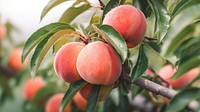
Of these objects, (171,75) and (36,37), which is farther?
(171,75)

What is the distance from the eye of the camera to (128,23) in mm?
1067

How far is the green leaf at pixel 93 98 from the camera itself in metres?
1.17

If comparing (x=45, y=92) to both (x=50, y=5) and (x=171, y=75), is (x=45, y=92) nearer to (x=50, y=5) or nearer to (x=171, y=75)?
(x=171, y=75)

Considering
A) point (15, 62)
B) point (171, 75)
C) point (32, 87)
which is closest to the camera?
point (171, 75)

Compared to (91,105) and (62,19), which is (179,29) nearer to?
(91,105)

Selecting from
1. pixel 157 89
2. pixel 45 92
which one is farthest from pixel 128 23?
pixel 45 92

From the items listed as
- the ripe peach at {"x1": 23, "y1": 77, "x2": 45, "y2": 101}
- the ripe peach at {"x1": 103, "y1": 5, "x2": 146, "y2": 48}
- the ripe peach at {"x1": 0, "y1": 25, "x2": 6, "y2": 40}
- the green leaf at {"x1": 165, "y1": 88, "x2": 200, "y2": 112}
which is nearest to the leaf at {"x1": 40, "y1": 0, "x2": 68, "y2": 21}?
the ripe peach at {"x1": 103, "y1": 5, "x2": 146, "y2": 48}

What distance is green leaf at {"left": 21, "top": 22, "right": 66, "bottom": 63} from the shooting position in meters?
1.15

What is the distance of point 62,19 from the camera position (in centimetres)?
130

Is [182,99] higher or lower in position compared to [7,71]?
higher

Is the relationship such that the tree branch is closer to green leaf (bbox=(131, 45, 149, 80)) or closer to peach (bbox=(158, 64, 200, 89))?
green leaf (bbox=(131, 45, 149, 80))

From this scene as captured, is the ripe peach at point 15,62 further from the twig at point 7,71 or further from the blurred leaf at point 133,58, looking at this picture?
the blurred leaf at point 133,58

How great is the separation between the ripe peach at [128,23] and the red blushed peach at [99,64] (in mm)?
53

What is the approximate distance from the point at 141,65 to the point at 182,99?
195 mm
